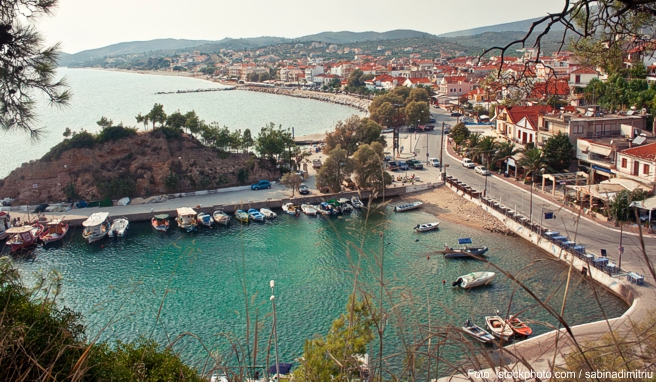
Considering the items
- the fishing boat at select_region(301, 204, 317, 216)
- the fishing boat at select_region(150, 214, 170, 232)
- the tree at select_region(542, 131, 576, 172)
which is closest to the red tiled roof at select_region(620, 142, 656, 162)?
the tree at select_region(542, 131, 576, 172)

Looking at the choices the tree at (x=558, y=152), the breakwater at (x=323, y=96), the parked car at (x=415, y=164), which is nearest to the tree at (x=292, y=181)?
the parked car at (x=415, y=164)

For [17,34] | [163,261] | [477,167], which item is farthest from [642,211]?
[17,34]

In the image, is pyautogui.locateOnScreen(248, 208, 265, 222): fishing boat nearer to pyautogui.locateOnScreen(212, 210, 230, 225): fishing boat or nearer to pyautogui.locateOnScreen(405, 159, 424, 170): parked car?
pyautogui.locateOnScreen(212, 210, 230, 225): fishing boat

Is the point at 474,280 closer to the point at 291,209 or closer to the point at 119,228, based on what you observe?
the point at 291,209

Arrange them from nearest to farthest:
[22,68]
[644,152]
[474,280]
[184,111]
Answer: [22,68], [474,280], [644,152], [184,111]

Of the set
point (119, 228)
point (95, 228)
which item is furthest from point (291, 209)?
point (95, 228)

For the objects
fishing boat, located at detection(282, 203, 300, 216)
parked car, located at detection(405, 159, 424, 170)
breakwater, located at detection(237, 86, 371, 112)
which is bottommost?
fishing boat, located at detection(282, 203, 300, 216)
